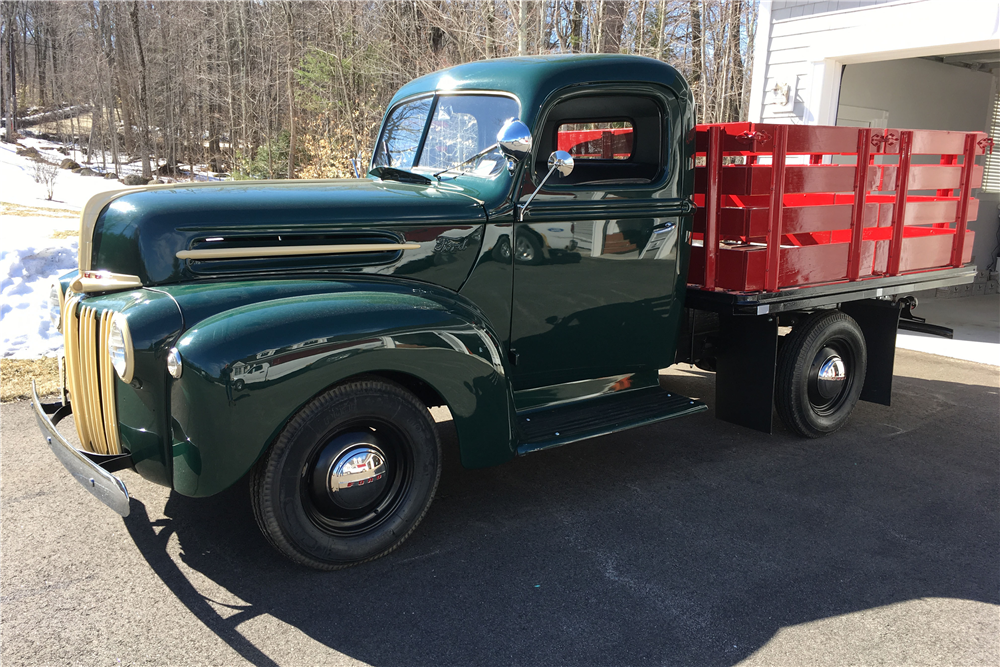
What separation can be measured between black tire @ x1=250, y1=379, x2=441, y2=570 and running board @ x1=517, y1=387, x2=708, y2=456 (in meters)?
0.53

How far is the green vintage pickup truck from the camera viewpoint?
104 inches

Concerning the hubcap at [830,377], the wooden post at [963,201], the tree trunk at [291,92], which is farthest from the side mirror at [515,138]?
the tree trunk at [291,92]

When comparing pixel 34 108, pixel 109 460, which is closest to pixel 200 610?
pixel 109 460

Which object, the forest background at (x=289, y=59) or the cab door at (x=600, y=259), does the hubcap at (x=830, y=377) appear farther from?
the forest background at (x=289, y=59)

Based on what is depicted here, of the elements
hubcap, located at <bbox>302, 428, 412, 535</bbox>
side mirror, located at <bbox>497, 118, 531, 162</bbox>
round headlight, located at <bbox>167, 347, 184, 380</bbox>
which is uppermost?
side mirror, located at <bbox>497, 118, 531, 162</bbox>

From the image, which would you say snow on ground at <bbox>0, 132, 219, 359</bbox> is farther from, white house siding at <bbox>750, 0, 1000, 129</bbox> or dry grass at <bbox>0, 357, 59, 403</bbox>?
white house siding at <bbox>750, 0, 1000, 129</bbox>

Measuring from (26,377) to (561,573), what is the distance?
13.9 feet

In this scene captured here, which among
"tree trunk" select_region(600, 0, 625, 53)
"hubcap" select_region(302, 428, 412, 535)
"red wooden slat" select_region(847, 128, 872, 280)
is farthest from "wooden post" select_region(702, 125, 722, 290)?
"tree trunk" select_region(600, 0, 625, 53)

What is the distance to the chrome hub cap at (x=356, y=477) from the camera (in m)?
2.88

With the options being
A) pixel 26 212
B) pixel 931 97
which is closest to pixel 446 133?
pixel 931 97

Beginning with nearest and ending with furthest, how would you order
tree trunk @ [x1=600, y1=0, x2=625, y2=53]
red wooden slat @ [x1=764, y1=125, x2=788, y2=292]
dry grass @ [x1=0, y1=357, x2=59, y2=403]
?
red wooden slat @ [x1=764, y1=125, x2=788, y2=292]
dry grass @ [x1=0, y1=357, x2=59, y2=403]
tree trunk @ [x1=600, y1=0, x2=625, y2=53]

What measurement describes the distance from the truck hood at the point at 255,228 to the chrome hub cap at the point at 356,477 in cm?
78

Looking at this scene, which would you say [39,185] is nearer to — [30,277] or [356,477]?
[30,277]

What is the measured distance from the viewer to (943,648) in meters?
2.58
